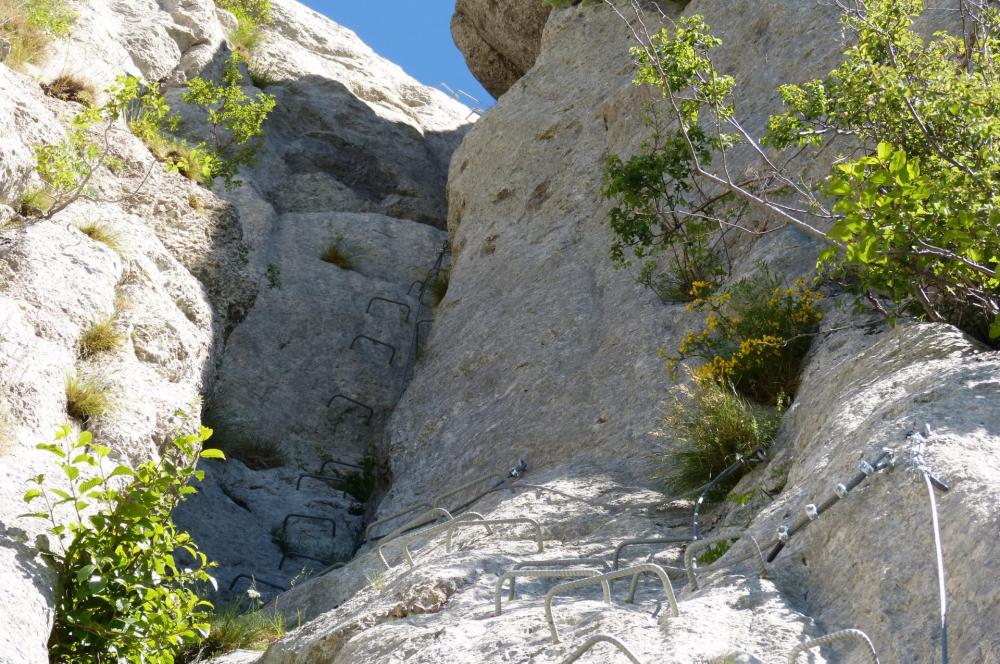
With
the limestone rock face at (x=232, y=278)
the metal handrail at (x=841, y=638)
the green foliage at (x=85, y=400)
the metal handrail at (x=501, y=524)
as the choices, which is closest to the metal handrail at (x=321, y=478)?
the limestone rock face at (x=232, y=278)

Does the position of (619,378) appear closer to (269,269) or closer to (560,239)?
(560,239)

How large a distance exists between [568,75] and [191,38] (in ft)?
20.4

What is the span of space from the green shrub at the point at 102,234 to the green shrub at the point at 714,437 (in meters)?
4.68

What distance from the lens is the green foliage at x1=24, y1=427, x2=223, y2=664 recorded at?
5668 millimetres

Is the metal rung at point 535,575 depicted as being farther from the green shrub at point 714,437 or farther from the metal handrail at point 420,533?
the green shrub at point 714,437

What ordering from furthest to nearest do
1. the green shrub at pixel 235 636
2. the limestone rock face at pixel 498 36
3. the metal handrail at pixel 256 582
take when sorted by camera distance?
the limestone rock face at pixel 498 36, the metal handrail at pixel 256 582, the green shrub at pixel 235 636

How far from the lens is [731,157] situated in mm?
10617

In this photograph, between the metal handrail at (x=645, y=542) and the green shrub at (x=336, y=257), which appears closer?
the metal handrail at (x=645, y=542)

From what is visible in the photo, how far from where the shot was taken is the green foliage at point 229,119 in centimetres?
1540

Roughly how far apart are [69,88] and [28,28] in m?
0.66

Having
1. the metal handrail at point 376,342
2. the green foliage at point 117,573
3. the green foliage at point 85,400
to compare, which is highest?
the green foliage at point 85,400

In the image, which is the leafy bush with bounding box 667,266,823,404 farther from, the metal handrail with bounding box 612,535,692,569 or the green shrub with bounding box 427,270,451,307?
the green shrub with bounding box 427,270,451,307

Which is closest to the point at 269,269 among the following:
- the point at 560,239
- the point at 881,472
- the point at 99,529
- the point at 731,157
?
the point at 560,239

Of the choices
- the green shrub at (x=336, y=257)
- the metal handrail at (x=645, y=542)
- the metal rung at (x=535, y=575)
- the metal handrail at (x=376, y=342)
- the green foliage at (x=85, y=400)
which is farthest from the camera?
the green shrub at (x=336, y=257)
